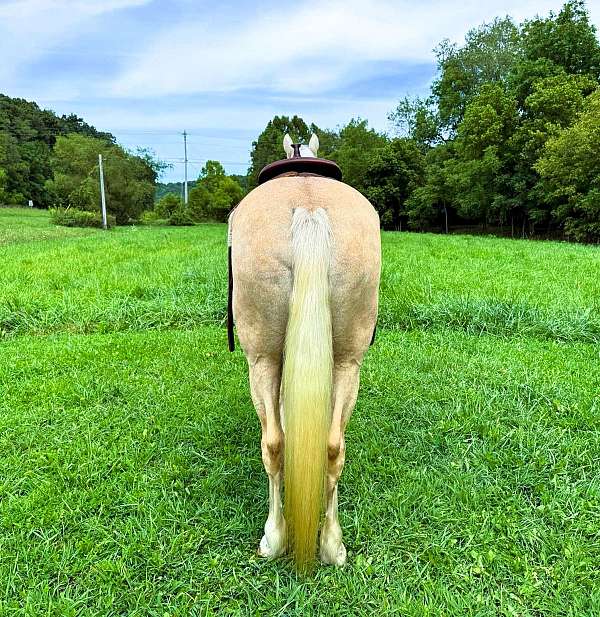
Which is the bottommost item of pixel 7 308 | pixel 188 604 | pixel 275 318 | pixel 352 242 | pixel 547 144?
pixel 188 604

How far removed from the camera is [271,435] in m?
2.08

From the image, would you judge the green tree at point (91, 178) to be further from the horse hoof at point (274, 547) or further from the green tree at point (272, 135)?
the horse hoof at point (274, 547)

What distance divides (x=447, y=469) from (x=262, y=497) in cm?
116

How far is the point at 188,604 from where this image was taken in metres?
1.95

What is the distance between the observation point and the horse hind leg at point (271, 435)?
2.08 m

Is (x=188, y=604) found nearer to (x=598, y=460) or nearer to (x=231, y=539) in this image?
(x=231, y=539)

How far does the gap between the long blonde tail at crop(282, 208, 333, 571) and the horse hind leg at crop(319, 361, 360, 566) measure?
0.61 feet

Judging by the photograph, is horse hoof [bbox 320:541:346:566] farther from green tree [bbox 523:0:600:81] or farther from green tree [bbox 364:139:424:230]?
green tree [bbox 364:139:424:230]

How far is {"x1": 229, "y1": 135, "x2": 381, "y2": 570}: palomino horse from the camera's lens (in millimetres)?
1829

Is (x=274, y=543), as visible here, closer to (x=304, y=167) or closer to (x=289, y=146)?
(x=304, y=167)

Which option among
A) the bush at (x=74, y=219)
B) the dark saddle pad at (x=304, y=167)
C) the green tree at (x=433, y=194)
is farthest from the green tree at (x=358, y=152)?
the dark saddle pad at (x=304, y=167)

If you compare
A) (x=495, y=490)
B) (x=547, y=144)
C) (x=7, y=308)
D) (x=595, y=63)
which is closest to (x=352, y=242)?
(x=495, y=490)

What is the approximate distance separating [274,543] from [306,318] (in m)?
1.16

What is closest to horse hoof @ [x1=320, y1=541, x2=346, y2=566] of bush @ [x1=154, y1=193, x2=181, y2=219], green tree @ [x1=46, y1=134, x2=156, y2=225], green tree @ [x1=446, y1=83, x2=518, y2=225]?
green tree @ [x1=446, y1=83, x2=518, y2=225]
